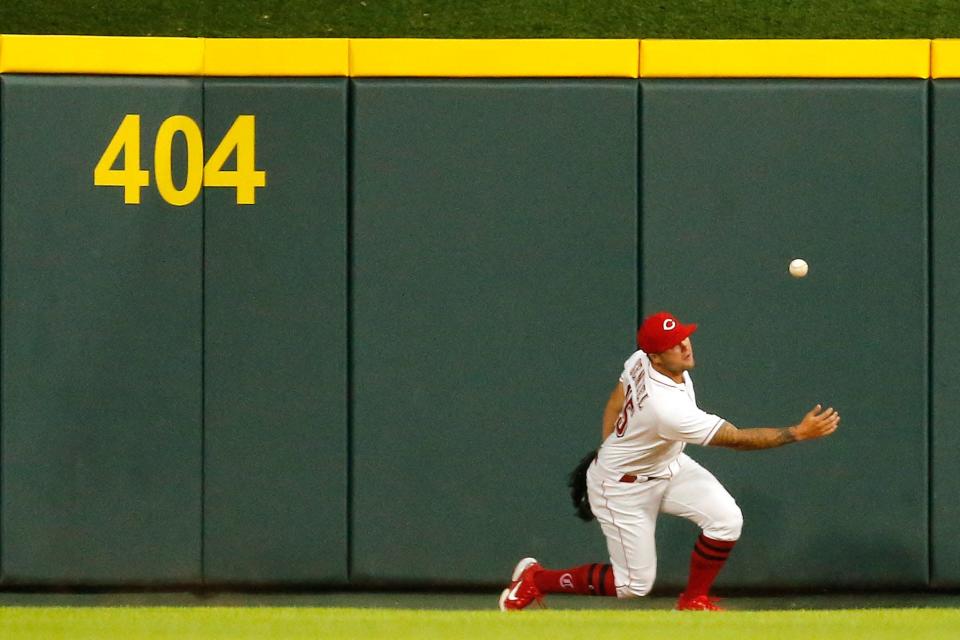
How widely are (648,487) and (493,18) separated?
330 cm

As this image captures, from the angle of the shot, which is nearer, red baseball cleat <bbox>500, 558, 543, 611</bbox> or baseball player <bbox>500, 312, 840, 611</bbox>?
baseball player <bbox>500, 312, 840, 611</bbox>

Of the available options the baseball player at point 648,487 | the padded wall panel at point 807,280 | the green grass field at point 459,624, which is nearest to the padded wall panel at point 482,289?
the padded wall panel at point 807,280

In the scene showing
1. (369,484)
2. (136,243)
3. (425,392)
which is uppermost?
(136,243)

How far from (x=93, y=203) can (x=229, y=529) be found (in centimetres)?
174

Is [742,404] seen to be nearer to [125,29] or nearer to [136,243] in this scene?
[136,243]

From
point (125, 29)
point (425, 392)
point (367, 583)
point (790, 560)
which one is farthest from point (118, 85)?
point (790, 560)

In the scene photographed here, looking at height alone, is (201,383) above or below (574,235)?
below

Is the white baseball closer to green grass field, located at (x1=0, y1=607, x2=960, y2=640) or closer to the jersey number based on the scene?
the jersey number

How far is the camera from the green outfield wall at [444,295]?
7.41m

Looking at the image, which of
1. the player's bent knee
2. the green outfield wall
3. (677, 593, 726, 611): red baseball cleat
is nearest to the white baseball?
the green outfield wall

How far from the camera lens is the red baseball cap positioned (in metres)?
6.27

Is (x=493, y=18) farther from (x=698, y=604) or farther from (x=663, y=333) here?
(x=698, y=604)

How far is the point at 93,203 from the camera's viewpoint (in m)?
7.43

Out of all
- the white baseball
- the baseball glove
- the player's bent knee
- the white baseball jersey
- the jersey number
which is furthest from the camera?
the white baseball
